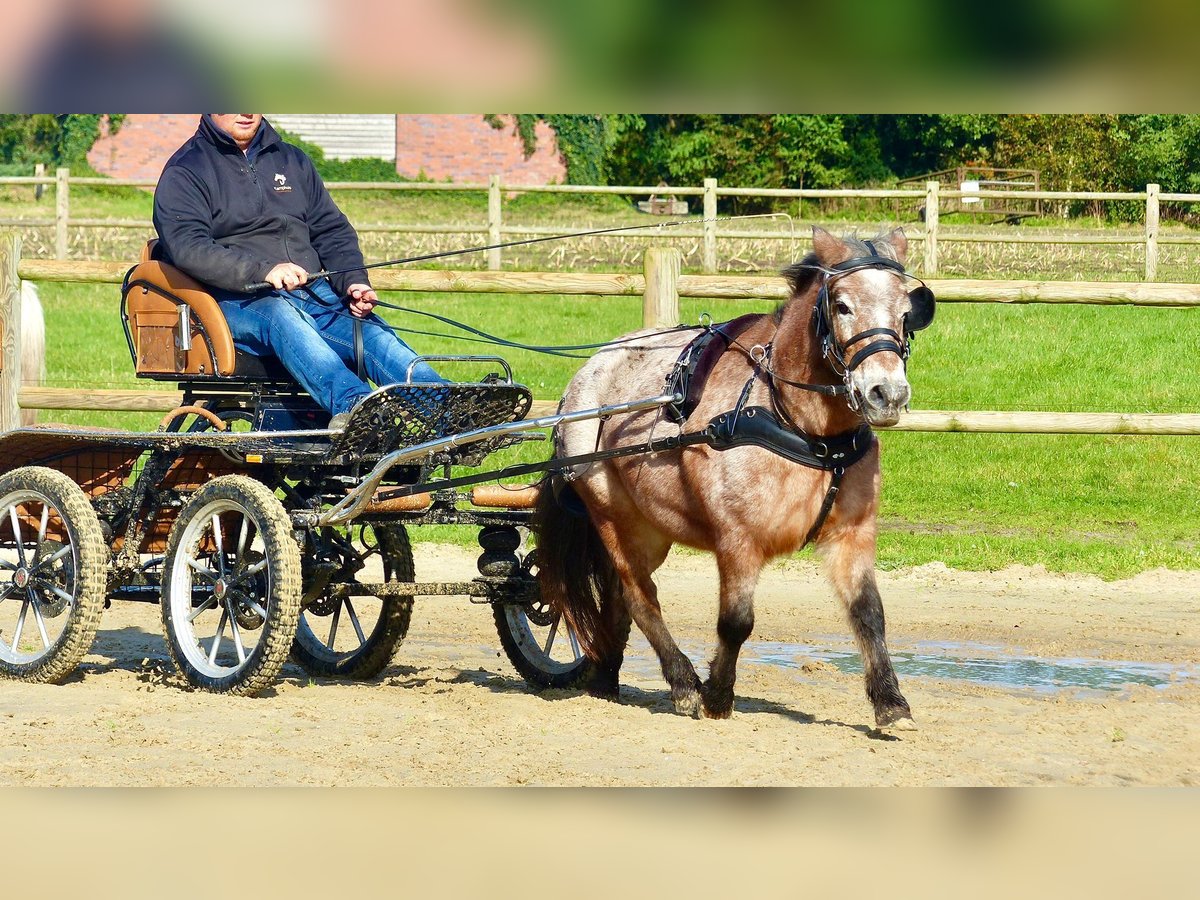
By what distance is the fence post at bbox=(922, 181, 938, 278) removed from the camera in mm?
18391

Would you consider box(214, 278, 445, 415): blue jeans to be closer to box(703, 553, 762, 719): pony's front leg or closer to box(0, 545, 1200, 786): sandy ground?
box(0, 545, 1200, 786): sandy ground

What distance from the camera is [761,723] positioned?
5.12m

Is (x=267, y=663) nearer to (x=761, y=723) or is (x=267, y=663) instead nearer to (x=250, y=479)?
(x=250, y=479)

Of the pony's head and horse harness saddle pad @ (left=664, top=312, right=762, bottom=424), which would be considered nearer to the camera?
the pony's head

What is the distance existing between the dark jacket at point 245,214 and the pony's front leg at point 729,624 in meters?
1.91

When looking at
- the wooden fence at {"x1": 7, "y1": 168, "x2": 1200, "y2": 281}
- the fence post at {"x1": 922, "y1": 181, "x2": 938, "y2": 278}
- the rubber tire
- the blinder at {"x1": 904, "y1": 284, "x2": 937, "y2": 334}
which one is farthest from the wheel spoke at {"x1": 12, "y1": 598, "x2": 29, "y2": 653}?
the fence post at {"x1": 922, "y1": 181, "x2": 938, "y2": 278}

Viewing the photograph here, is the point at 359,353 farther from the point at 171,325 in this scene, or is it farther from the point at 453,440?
the point at 453,440

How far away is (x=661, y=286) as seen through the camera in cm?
826

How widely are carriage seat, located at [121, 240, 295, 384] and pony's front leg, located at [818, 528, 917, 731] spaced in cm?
239

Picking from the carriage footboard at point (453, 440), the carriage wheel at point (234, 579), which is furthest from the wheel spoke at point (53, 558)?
the carriage footboard at point (453, 440)

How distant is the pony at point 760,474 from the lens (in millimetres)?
4582

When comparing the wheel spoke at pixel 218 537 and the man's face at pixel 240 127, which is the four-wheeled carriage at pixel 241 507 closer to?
the wheel spoke at pixel 218 537

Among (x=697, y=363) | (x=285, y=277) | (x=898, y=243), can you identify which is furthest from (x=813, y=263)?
(x=285, y=277)

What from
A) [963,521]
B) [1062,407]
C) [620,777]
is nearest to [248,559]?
[620,777]
